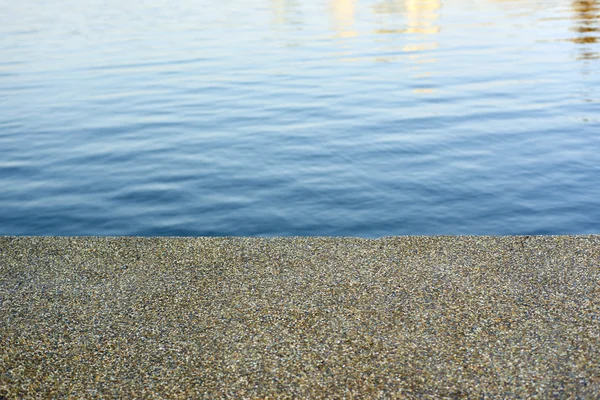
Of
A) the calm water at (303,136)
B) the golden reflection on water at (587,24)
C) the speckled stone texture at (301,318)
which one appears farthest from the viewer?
the golden reflection on water at (587,24)

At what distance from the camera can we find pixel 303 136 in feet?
36.9

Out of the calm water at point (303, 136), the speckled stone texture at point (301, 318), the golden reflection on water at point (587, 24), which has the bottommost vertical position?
the speckled stone texture at point (301, 318)

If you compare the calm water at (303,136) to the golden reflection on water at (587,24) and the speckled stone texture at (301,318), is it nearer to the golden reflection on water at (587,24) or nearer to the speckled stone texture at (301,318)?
the golden reflection on water at (587,24)

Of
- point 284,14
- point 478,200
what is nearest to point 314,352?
point 478,200

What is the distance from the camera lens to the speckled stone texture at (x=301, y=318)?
3832mm

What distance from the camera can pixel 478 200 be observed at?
840cm

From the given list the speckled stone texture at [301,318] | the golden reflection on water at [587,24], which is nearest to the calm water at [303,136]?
the golden reflection on water at [587,24]

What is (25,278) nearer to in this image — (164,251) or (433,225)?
(164,251)

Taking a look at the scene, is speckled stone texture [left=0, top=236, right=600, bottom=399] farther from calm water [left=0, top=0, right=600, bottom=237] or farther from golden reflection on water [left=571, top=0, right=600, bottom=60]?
golden reflection on water [left=571, top=0, right=600, bottom=60]

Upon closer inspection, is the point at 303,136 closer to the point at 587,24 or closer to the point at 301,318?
the point at 301,318

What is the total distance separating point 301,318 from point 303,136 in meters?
6.94

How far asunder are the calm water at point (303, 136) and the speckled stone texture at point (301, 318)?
2022 millimetres

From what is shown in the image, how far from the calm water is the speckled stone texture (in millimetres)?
2022

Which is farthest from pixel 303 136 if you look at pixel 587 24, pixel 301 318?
pixel 587 24
